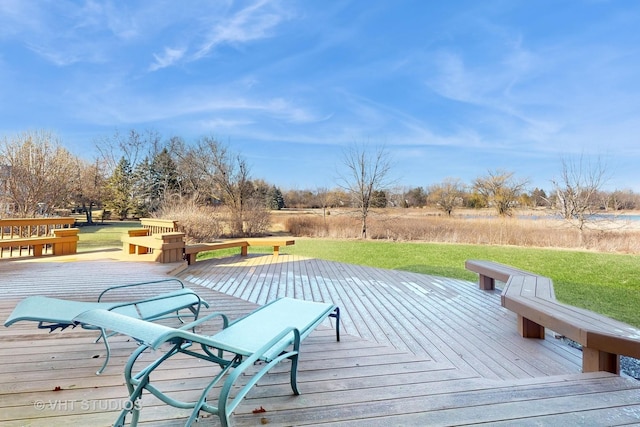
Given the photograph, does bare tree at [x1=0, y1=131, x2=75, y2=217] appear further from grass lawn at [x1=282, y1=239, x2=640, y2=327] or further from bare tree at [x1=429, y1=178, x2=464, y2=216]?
bare tree at [x1=429, y1=178, x2=464, y2=216]

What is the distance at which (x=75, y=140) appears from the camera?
1586 centimetres

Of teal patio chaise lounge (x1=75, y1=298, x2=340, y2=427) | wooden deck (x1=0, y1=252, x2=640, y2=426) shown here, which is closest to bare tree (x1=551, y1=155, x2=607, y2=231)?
wooden deck (x1=0, y1=252, x2=640, y2=426)

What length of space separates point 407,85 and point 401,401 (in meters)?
13.3

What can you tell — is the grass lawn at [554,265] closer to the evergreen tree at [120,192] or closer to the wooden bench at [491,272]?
the wooden bench at [491,272]

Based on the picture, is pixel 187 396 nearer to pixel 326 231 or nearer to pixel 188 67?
pixel 188 67

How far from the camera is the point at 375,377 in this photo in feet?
5.58

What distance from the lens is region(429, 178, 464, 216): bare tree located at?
20078 millimetres

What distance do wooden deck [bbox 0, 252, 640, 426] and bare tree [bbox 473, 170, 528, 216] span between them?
18.3 meters

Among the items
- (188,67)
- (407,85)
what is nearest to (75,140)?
(188,67)

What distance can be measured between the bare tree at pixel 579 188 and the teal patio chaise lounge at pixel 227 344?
1340 cm

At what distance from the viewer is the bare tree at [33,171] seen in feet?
34.9

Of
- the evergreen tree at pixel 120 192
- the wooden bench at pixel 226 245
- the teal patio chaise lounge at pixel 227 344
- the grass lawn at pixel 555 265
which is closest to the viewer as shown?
the teal patio chaise lounge at pixel 227 344

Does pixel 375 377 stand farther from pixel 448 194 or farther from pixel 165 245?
pixel 448 194

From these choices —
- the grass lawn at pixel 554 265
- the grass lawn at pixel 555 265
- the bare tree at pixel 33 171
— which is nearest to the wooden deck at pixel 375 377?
the grass lawn at pixel 555 265
